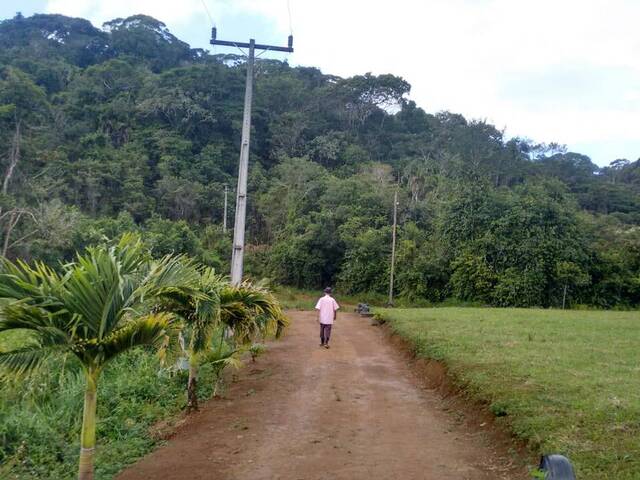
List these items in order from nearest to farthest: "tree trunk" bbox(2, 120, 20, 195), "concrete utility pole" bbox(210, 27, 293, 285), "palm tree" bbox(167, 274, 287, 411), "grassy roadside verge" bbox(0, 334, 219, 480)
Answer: "grassy roadside verge" bbox(0, 334, 219, 480) → "palm tree" bbox(167, 274, 287, 411) → "concrete utility pole" bbox(210, 27, 293, 285) → "tree trunk" bbox(2, 120, 20, 195)

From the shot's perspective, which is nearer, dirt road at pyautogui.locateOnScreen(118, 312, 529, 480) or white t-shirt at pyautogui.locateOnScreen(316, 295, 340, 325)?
dirt road at pyautogui.locateOnScreen(118, 312, 529, 480)

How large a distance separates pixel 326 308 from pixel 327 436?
6.63 metres

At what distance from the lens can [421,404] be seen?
8.70 m

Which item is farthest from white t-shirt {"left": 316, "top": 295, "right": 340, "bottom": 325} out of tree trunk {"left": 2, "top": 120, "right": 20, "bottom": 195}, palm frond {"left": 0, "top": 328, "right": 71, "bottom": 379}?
tree trunk {"left": 2, "top": 120, "right": 20, "bottom": 195}

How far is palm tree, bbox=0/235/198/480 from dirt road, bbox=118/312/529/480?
179 cm

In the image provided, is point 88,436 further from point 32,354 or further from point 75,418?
point 75,418

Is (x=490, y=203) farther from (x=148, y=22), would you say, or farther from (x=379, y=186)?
(x=148, y=22)

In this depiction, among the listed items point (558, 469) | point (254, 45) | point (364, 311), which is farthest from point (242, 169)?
point (364, 311)

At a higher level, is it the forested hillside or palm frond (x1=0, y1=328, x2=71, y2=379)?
the forested hillside

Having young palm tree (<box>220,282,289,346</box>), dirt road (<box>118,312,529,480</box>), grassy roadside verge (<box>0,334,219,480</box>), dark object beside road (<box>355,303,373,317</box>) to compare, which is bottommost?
dark object beside road (<box>355,303,373,317</box>)

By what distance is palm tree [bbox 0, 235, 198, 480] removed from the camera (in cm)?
435

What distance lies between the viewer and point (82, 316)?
443cm

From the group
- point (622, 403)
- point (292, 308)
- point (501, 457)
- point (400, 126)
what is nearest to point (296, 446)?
point (501, 457)

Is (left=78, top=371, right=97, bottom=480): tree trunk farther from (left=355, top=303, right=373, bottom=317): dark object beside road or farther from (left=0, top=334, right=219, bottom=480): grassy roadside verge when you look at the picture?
(left=355, top=303, right=373, bottom=317): dark object beside road
